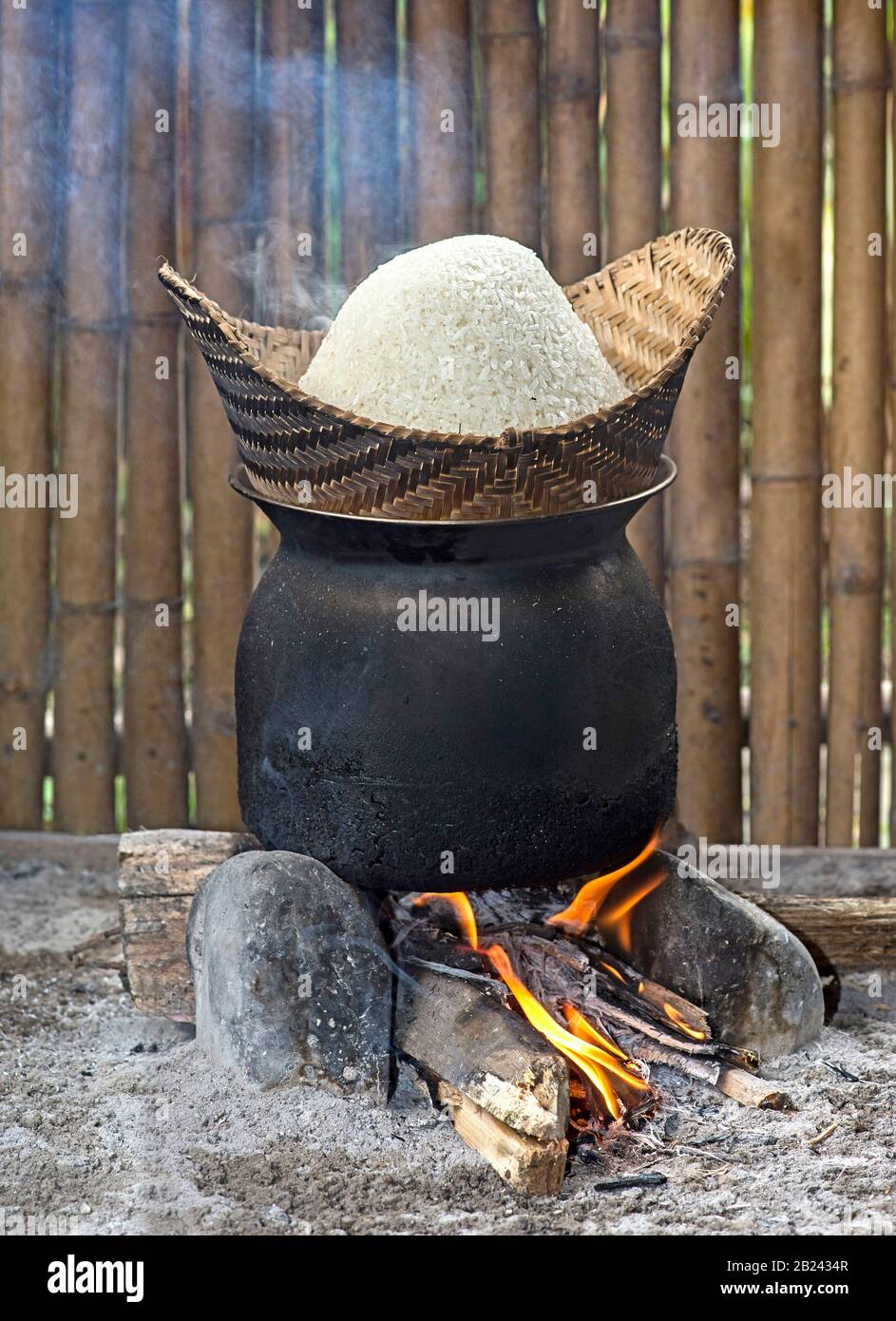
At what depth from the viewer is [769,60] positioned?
4.04 m

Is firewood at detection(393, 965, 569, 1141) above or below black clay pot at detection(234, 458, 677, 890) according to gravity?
below

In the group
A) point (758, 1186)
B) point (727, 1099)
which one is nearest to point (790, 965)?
point (727, 1099)

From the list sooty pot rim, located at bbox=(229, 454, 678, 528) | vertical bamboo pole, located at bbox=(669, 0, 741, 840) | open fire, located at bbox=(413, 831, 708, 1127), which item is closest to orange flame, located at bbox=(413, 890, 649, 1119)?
open fire, located at bbox=(413, 831, 708, 1127)

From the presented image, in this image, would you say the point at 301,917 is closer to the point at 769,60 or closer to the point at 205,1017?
the point at 205,1017

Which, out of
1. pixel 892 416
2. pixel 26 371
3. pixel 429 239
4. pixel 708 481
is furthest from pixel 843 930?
pixel 26 371

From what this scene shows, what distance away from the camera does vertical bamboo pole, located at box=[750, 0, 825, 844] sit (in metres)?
4.05

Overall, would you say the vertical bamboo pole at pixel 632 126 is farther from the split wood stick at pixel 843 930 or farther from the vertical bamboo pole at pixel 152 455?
the split wood stick at pixel 843 930

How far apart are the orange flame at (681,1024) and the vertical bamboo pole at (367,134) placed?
6.11 feet

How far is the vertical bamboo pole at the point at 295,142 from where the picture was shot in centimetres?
405

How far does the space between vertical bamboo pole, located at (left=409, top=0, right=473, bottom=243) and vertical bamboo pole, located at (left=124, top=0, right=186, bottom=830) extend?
0.58 meters

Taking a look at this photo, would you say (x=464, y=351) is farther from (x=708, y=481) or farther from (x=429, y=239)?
(x=708, y=481)

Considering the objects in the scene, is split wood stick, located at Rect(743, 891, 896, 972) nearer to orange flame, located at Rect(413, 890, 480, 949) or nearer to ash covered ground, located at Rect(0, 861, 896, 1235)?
ash covered ground, located at Rect(0, 861, 896, 1235)

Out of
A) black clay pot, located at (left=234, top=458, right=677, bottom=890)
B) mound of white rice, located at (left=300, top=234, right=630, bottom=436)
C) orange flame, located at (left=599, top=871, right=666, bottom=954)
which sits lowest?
orange flame, located at (left=599, top=871, right=666, bottom=954)
